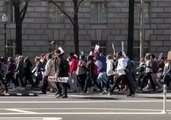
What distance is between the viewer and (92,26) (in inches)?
1876

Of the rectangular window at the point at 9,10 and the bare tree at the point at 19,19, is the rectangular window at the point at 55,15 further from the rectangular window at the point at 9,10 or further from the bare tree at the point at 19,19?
the bare tree at the point at 19,19

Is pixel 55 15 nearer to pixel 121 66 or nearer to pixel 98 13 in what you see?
pixel 98 13

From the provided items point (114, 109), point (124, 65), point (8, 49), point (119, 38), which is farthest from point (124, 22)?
point (114, 109)

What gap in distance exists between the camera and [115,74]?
25.7m

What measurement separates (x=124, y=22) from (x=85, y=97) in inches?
994

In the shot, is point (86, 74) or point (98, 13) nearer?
point (86, 74)

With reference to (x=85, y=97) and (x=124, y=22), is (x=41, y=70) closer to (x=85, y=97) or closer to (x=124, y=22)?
(x=85, y=97)

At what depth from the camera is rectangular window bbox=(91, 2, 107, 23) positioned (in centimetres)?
4781

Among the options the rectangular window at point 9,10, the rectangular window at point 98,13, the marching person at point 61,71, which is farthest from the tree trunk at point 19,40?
the marching person at point 61,71

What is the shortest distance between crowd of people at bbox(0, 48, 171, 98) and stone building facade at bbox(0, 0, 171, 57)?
17.8 meters

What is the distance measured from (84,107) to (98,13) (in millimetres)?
29417

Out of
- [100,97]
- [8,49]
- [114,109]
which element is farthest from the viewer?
[8,49]

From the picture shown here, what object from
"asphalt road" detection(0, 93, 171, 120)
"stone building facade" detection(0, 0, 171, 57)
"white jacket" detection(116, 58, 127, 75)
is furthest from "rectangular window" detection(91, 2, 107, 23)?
"white jacket" detection(116, 58, 127, 75)

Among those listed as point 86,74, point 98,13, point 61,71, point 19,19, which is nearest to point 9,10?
point 98,13
